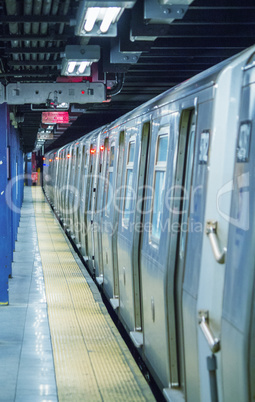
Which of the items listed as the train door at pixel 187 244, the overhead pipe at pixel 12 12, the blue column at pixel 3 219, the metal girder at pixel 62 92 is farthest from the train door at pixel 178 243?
the blue column at pixel 3 219

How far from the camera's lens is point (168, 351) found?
14.7ft

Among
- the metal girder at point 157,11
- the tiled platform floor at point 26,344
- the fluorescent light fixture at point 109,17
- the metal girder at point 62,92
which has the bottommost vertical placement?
the tiled platform floor at point 26,344

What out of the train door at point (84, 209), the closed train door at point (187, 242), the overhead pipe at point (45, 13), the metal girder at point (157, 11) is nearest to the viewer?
the closed train door at point (187, 242)

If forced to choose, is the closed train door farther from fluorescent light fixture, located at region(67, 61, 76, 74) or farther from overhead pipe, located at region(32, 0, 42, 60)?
fluorescent light fixture, located at region(67, 61, 76, 74)

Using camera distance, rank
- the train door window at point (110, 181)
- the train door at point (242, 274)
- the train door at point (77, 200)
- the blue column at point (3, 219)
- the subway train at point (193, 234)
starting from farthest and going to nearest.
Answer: the train door at point (77, 200) < the train door window at point (110, 181) < the blue column at point (3, 219) < the subway train at point (193, 234) < the train door at point (242, 274)

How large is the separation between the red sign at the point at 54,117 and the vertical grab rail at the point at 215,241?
9.81 metres

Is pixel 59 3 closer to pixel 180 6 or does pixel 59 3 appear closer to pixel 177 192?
pixel 180 6

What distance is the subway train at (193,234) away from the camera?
292cm

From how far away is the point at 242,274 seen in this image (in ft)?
9.32

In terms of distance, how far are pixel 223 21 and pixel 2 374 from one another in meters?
4.28

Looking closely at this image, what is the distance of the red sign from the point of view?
1273 centimetres

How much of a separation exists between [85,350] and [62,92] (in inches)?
143

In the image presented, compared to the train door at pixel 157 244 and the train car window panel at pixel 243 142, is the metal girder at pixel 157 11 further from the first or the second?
the train car window panel at pixel 243 142

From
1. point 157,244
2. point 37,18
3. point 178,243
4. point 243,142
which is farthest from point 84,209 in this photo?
point 243,142
